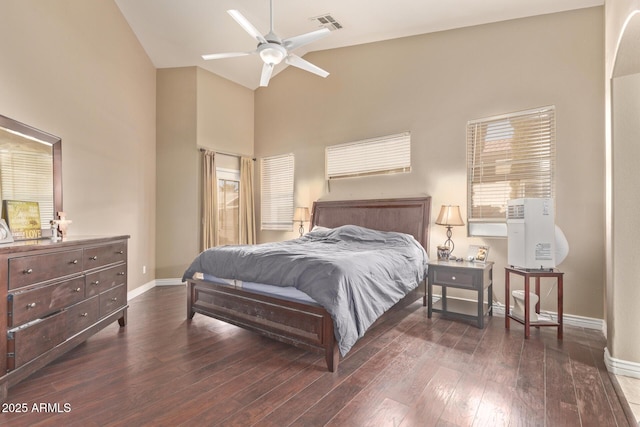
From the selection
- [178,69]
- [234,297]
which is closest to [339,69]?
[178,69]

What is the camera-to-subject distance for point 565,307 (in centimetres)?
351

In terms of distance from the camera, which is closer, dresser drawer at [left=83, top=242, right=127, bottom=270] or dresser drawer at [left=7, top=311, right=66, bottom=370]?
dresser drawer at [left=7, top=311, right=66, bottom=370]

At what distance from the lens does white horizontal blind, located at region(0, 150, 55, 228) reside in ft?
8.34

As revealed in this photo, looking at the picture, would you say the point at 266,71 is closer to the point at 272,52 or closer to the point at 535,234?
the point at 272,52

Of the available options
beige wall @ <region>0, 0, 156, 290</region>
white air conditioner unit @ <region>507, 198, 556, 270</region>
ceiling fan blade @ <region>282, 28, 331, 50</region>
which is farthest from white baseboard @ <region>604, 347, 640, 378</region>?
beige wall @ <region>0, 0, 156, 290</region>

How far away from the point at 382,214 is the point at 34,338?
4.03 meters

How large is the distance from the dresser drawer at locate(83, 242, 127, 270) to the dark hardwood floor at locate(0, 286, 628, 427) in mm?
744

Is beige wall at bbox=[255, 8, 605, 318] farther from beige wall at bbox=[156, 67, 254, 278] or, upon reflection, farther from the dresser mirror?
the dresser mirror

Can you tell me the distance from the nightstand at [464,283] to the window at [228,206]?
3842 mm

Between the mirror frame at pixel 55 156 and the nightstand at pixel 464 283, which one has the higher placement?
the mirror frame at pixel 55 156

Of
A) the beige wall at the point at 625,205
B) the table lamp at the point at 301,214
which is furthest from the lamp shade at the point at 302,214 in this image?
the beige wall at the point at 625,205

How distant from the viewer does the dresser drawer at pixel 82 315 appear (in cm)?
253

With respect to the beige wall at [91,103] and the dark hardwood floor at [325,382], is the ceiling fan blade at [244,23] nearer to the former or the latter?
the beige wall at [91,103]

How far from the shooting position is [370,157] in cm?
505
